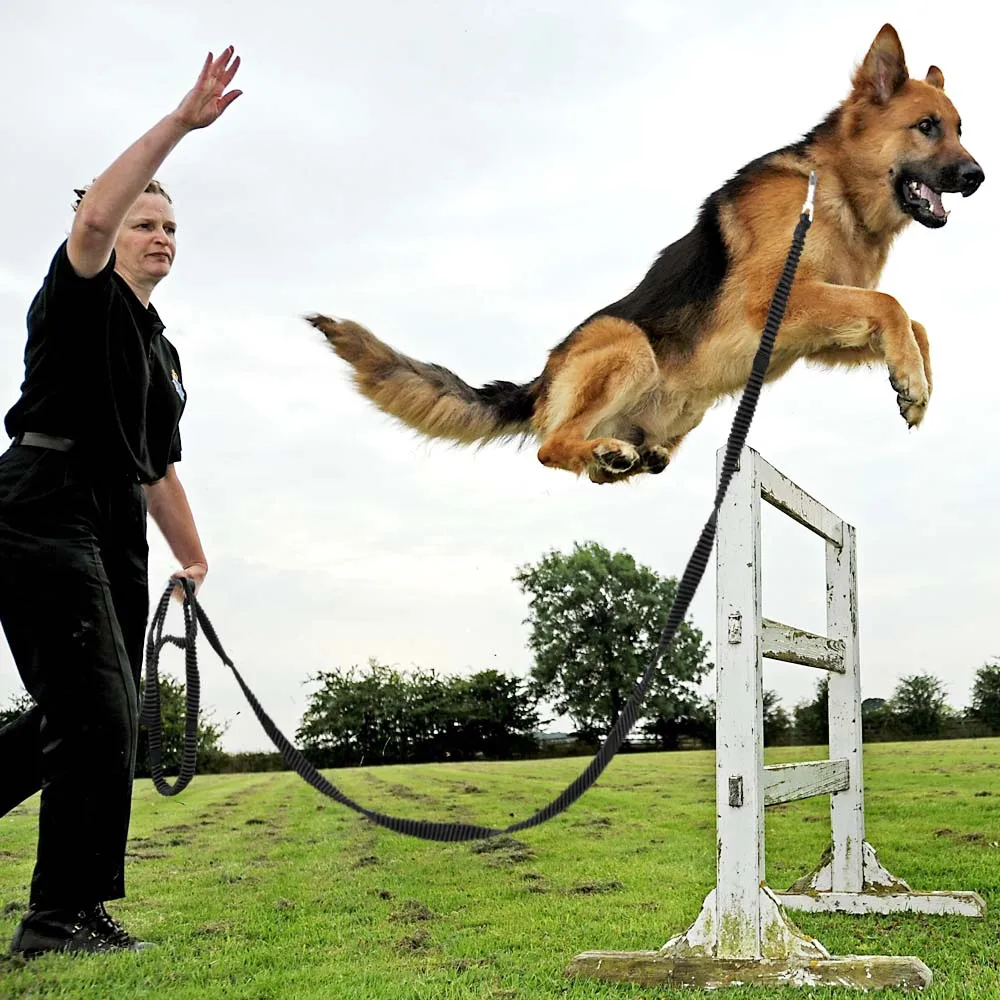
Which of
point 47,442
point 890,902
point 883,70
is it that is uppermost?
point 883,70

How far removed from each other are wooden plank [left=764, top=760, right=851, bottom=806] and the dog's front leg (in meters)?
1.21

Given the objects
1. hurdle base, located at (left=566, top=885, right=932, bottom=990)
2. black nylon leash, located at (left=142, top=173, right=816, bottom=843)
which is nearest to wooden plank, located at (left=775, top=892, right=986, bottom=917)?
hurdle base, located at (left=566, top=885, right=932, bottom=990)

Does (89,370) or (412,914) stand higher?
(89,370)

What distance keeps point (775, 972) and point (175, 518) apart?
2.36 meters

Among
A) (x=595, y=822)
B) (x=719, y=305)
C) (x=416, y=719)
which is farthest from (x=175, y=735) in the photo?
(x=719, y=305)

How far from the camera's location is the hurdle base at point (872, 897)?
4.05 metres

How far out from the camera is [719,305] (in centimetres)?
374

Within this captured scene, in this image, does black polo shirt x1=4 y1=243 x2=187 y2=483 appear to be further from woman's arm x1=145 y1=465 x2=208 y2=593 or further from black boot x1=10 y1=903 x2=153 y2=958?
black boot x1=10 y1=903 x2=153 y2=958

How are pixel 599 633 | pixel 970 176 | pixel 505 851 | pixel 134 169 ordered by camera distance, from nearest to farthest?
pixel 134 169, pixel 970 176, pixel 505 851, pixel 599 633

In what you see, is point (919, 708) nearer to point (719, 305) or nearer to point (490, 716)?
point (490, 716)

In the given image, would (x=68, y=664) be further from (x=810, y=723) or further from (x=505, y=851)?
(x=810, y=723)

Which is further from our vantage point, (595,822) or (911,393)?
(595,822)

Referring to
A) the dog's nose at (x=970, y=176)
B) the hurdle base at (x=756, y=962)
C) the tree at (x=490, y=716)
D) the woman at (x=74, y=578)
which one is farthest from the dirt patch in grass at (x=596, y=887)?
the tree at (x=490, y=716)

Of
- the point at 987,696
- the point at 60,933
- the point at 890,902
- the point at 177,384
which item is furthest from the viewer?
the point at 987,696
